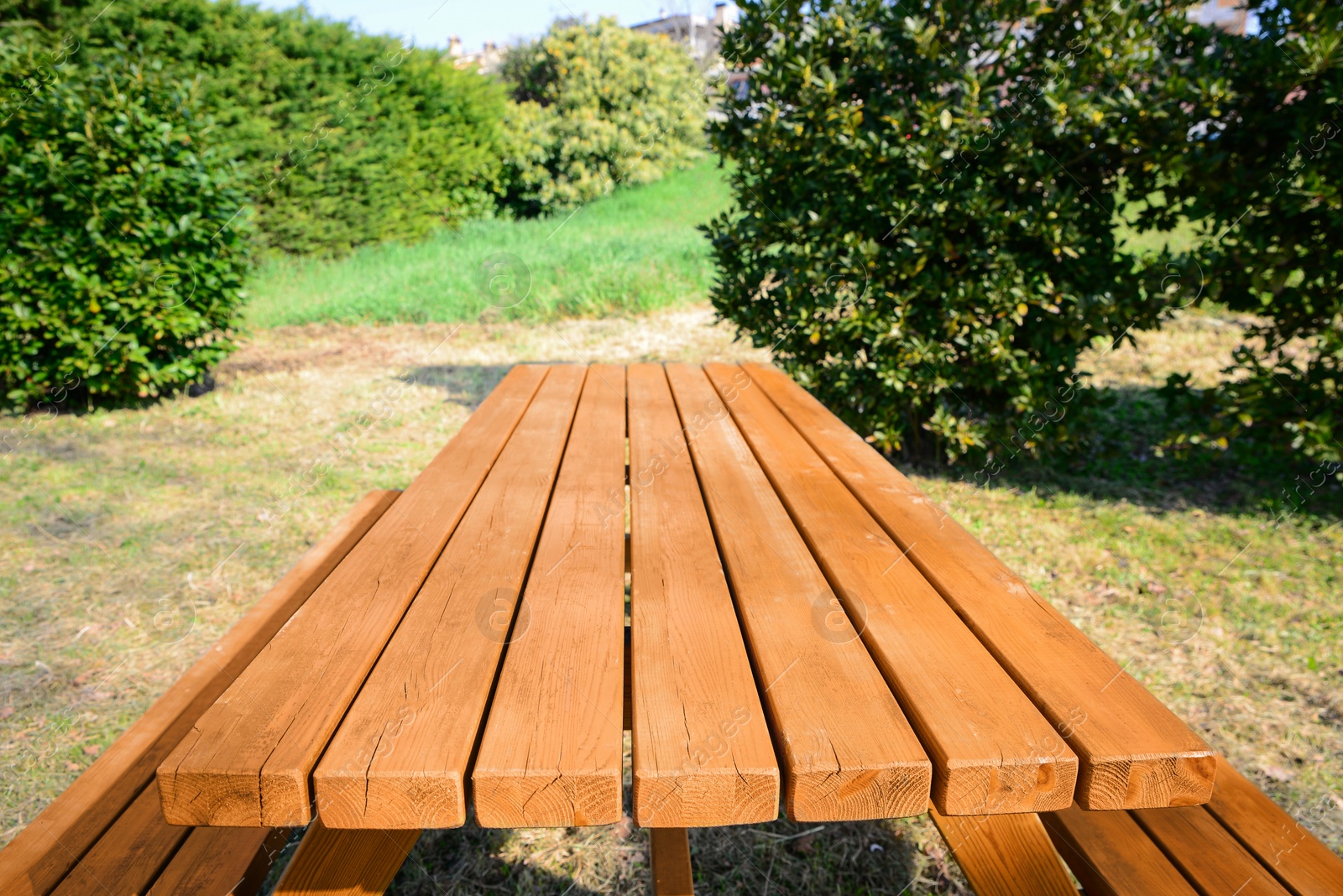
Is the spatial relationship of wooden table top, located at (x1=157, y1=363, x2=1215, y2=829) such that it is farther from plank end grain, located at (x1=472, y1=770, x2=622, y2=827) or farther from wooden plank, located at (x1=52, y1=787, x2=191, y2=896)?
wooden plank, located at (x1=52, y1=787, x2=191, y2=896)

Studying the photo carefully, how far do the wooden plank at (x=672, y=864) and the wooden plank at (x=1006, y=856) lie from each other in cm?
42

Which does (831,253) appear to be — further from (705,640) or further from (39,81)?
(39,81)

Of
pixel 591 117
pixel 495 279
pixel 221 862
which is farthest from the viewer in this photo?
pixel 591 117

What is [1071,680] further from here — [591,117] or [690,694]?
[591,117]

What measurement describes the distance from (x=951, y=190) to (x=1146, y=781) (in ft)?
10.2

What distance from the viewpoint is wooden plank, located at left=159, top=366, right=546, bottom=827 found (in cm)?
94

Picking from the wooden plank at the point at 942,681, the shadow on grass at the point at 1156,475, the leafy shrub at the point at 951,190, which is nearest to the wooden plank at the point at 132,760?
the wooden plank at the point at 942,681

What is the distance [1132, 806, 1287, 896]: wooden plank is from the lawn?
Answer: 0.76m

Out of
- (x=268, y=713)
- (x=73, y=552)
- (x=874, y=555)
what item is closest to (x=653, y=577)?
(x=874, y=555)

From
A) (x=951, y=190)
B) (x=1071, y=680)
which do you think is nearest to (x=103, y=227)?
(x=951, y=190)

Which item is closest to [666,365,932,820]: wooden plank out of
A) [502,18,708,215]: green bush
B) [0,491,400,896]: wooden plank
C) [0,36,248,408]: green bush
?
[0,491,400,896]: wooden plank

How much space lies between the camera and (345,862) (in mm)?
1271

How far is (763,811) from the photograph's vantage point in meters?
0.96

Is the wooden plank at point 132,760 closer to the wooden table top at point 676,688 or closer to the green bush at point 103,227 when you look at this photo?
the wooden table top at point 676,688
